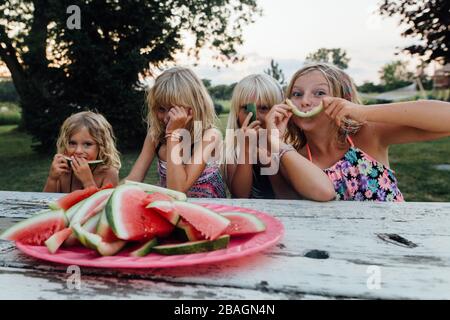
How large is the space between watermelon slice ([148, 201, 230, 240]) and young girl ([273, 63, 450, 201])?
0.98m

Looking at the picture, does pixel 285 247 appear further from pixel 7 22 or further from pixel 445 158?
pixel 7 22

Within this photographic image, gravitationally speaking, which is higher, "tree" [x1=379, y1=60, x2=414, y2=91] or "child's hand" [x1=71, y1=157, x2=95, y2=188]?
"tree" [x1=379, y1=60, x2=414, y2=91]

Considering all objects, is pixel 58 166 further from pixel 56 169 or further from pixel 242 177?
pixel 242 177

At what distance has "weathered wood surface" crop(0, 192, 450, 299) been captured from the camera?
3.15ft

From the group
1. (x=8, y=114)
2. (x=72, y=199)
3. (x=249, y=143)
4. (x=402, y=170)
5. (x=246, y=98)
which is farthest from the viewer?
(x=8, y=114)

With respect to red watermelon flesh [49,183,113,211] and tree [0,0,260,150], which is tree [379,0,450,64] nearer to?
tree [0,0,260,150]

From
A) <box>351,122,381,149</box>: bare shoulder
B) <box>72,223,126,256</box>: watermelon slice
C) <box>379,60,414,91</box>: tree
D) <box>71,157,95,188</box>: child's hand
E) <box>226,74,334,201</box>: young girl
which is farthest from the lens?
<box>379,60,414,91</box>: tree

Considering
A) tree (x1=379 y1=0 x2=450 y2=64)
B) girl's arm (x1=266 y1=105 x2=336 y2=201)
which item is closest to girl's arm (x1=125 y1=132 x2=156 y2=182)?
girl's arm (x1=266 y1=105 x2=336 y2=201)

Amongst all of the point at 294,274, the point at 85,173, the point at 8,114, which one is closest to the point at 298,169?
the point at 294,274

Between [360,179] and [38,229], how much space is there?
5.48 feet

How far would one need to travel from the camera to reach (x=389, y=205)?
5.87 ft

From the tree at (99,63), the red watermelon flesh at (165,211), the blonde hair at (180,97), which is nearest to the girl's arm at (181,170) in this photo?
the blonde hair at (180,97)

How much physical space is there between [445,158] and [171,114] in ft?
31.8

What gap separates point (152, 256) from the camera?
3.51 ft
